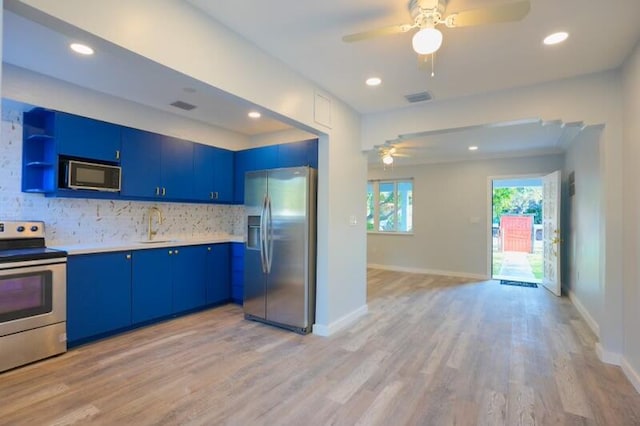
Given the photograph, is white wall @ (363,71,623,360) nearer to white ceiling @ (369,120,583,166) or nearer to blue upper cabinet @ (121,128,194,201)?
white ceiling @ (369,120,583,166)

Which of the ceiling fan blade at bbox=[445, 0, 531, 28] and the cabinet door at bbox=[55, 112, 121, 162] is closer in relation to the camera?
the ceiling fan blade at bbox=[445, 0, 531, 28]

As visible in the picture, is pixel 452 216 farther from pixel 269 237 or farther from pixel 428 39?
pixel 428 39

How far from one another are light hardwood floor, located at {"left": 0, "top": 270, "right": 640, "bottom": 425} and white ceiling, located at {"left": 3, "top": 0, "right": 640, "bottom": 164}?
2.16 meters

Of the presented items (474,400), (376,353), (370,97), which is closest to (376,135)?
(370,97)

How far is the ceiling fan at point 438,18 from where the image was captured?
5.42 ft

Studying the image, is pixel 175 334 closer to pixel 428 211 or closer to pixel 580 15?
pixel 580 15

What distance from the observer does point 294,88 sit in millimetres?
2994

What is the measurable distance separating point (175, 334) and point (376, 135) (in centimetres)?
322

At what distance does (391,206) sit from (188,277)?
16.6 ft

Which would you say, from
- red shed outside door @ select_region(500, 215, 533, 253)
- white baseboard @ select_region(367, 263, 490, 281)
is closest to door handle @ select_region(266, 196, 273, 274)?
white baseboard @ select_region(367, 263, 490, 281)

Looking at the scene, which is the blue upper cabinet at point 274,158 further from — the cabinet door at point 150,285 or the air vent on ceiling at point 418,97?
the cabinet door at point 150,285

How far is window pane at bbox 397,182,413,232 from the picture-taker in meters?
7.45

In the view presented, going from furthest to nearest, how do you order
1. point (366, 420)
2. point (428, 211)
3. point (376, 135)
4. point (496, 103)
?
point (428, 211), point (376, 135), point (496, 103), point (366, 420)

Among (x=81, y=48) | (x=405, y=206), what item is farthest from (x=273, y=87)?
(x=405, y=206)
